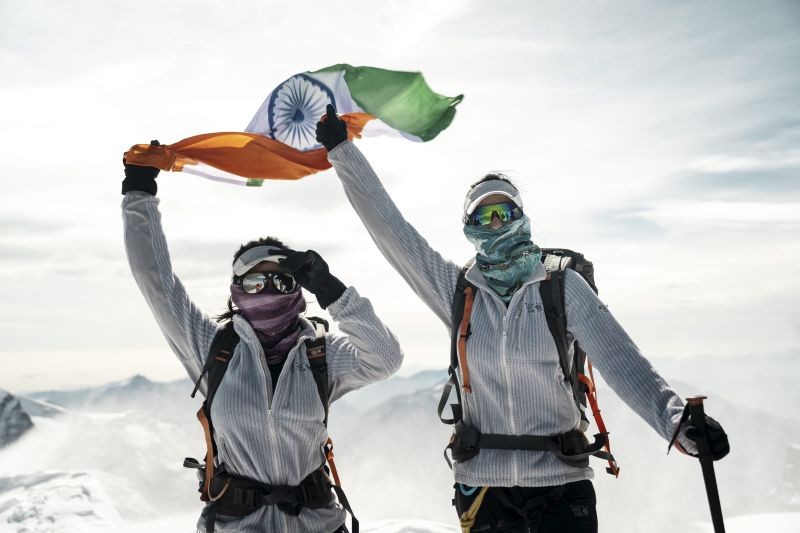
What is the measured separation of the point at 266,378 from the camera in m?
5.19

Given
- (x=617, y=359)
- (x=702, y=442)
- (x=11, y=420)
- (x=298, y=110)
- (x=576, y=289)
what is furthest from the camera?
(x=11, y=420)

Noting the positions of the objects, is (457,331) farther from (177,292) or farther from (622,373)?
(177,292)

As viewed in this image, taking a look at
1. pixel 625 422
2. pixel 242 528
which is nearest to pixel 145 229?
pixel 242 528

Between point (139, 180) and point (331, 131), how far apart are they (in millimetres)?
1718

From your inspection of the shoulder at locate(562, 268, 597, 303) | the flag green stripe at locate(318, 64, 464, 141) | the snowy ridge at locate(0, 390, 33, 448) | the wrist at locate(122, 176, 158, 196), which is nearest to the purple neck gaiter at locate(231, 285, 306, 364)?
the wrist at locate(122, 176, 158, 196)

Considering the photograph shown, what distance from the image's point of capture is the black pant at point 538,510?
461cm

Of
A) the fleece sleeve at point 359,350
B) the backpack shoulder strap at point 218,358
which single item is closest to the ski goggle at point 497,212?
the fleece sleeve at point 359,350

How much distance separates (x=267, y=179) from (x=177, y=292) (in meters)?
2.05

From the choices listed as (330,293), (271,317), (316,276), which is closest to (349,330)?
(330,293)

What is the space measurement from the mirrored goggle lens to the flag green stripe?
2.26m

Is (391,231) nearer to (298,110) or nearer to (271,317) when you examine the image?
(271,317)

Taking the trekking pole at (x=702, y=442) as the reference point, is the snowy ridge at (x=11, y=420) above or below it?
below

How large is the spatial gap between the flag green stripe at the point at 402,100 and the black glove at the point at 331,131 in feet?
3.76

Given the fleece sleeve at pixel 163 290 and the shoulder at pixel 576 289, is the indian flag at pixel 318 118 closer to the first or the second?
the fleece sleeve at pixel 163 290
